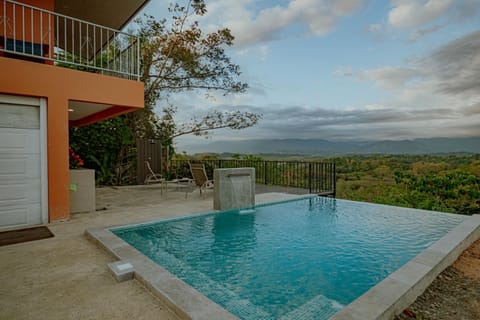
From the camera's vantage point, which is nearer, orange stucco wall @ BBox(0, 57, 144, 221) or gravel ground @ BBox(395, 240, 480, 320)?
gravel ground @ BBox(395, 240, 480, 320)

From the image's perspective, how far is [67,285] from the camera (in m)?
2.74

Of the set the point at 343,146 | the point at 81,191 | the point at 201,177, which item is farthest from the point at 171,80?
the point at 343,146

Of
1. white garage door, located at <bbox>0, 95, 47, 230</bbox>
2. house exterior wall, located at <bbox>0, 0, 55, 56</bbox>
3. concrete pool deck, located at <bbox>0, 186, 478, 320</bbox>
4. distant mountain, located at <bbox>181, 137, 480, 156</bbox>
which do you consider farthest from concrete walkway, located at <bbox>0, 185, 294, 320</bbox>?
distant mountain, located at <bbox>181, 137, 480, 156</bbox>

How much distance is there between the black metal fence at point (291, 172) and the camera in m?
9.32

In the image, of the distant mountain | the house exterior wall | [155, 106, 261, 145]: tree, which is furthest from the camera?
[155, 106, 261, 145]: tree

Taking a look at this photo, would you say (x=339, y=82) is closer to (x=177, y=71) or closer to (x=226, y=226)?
(x=177, y=71)

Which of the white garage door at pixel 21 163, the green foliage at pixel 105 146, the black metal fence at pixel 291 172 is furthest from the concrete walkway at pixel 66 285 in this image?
the green foliage at pixel 105 146

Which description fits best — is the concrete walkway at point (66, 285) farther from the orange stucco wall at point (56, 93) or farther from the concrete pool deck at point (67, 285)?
the orange stucco wall at point (56, 93)

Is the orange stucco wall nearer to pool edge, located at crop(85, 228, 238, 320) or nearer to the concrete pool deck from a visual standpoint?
the concrete pool deck

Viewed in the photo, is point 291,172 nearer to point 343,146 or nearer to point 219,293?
point 343,146

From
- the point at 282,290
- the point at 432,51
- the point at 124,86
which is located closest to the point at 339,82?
the point at 432,51

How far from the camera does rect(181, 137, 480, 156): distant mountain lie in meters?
12.0

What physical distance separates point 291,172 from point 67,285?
8.68 metres

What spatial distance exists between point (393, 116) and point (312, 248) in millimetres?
13257
